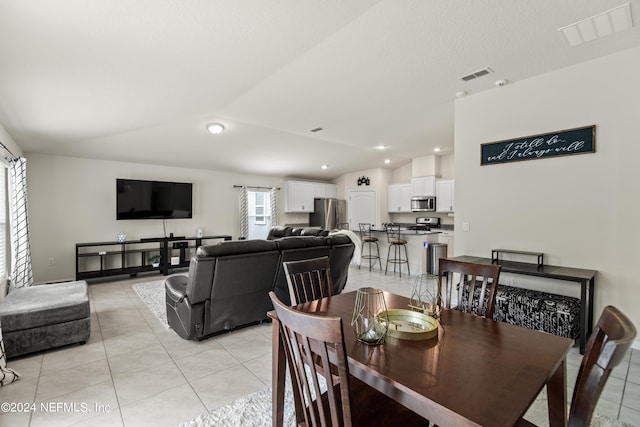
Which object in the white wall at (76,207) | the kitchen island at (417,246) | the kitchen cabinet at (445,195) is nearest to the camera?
the white wall at (76,207)

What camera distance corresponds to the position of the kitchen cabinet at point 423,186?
727cm

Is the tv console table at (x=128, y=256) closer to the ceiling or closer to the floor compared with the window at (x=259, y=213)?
closer to the floor

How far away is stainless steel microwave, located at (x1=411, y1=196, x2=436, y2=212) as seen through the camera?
727cm

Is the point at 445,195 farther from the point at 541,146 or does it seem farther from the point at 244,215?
the point at 244,215

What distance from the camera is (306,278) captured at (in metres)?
2.30

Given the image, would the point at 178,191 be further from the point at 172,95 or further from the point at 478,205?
the point at 478,205

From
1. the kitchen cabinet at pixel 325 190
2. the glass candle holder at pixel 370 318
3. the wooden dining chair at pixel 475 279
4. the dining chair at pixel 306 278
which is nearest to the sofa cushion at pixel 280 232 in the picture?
the kitchen cabinet at pixel 325 190

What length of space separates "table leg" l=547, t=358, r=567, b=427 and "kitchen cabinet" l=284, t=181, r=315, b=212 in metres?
7.41

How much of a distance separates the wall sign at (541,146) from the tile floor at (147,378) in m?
2.04

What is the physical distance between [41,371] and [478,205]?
4795 millimetres

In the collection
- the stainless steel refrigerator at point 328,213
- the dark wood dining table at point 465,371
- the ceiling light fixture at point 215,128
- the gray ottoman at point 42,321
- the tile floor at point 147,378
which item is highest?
the ceiling light fixture at point 215,128

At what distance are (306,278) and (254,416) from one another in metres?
0.94

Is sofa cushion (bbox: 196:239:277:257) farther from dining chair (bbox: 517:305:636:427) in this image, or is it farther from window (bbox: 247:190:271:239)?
window (bbox: 247:190:271:239)

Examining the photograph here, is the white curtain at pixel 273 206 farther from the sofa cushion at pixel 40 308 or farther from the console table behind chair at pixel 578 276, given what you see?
the console table behind chair at pixel 578 276
